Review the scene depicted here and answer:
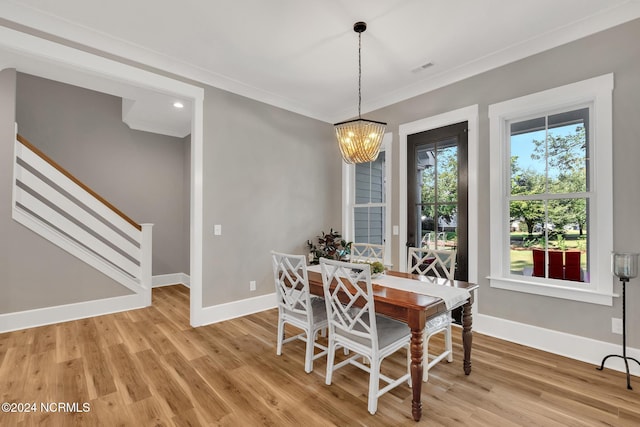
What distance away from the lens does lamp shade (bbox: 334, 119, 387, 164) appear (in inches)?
104

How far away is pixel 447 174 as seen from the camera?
3.71 meters

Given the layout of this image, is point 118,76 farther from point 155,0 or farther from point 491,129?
Answer: point 491,129

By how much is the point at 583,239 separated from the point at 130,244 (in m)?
5.55

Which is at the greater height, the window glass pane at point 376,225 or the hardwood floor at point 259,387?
the window glass pane at point 376,225

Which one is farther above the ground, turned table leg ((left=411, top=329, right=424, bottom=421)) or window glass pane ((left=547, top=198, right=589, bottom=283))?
window glass pane ((left=547, top=198, right=589, bottom=283))

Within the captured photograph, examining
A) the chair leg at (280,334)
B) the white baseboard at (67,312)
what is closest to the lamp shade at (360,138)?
the chair leg at (280,334)

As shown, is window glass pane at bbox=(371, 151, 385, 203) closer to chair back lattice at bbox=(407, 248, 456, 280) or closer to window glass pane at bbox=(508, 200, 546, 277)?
chair back lattice at bbox=(407, 248, 456, 280)

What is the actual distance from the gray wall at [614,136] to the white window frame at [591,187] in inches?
2.2

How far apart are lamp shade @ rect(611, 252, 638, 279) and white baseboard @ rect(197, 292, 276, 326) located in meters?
3.69

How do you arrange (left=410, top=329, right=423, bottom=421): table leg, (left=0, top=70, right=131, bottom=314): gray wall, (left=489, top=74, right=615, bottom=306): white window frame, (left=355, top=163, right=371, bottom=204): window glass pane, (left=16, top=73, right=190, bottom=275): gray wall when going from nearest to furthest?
1. (left=410, top=329, right=423, bottom=421): table leg
2. (left=489, top=74, right=615, bottom=306): white window frame
3. (left=0, top=70, right=131, bottom=314): gray wall
4. (left=16, top=73, right=190, bottom=275): gray wall
5. (left=355, top=163, right=371, bottom=204): window glass pane

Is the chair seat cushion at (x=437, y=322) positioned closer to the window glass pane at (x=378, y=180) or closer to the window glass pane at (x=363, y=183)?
the window glass pane at (x=378, y=180)

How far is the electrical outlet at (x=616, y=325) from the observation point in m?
2.49

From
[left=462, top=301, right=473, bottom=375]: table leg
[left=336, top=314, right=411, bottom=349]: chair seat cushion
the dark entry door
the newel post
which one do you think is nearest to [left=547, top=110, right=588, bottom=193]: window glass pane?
the dark entry door

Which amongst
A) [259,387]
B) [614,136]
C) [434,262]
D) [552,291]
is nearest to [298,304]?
[259,387]
